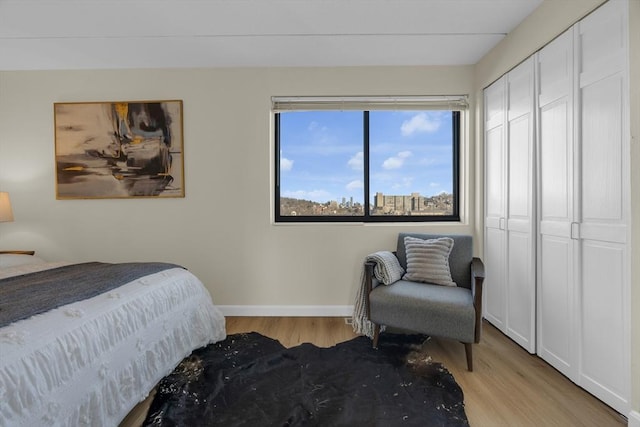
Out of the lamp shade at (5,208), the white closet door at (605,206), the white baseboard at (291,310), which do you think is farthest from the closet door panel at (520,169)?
the lamp shade at (5,208)

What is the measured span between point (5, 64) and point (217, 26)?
7.12 ft

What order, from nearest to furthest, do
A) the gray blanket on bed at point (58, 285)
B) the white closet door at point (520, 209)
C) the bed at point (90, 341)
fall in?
the bed at point (90, 341) → the gray blanket on bed at point (58, 285) → the white closet door at point (520, 209)

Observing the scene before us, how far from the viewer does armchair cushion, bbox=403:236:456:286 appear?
251 cm

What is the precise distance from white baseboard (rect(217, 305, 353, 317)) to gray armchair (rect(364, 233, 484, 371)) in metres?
0.72

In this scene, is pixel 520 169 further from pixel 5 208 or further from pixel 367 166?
pixel 5 208

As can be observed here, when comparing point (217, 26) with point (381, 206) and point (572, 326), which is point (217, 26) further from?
point (572, 326)

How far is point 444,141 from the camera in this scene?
3.26 metres

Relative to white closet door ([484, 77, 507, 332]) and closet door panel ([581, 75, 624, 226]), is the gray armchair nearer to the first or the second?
white closet door ([484, 77, 507, 332])

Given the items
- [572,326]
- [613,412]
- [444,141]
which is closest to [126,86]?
[444,141]

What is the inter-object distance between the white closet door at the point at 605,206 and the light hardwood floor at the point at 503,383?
0.45 feet

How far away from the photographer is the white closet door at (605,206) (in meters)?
1.58

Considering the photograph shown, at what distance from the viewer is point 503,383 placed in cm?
193

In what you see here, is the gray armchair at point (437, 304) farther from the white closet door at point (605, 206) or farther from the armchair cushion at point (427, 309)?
the white closet door at point (605, 206)

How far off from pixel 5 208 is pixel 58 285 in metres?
1.89
